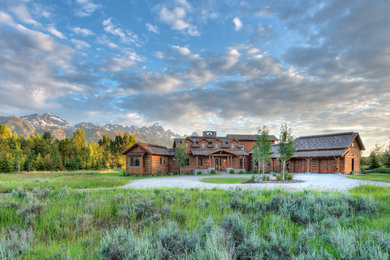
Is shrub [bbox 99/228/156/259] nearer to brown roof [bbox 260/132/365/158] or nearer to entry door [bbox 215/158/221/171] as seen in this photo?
brown roof [bbox 260/132/365/158]

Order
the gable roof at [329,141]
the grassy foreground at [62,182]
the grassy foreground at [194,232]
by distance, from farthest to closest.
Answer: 1. the gable roof at [329,141]
2. the grassy foreground at [62,182]
3. the grassy foreground at [194,232]

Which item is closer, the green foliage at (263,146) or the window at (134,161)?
the green foliage at (263,146)

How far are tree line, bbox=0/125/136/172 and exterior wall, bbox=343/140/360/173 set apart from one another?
47.9 metres

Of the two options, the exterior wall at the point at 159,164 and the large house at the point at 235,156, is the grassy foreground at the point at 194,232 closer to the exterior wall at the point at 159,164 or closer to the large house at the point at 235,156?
the exterior wall at the point at 159,164

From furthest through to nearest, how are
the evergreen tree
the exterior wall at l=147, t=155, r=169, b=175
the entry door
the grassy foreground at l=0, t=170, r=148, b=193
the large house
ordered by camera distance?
1. the entry door
2. the large house
3. the exterior wall at l=147, t=155, r=169, b=175
4. the evergreen tree
5. the grassy foreground at l=0, t=170, r=148, b=193

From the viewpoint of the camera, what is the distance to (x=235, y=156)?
1462 inches

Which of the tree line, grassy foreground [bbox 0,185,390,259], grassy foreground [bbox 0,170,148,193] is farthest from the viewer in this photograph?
the tree line

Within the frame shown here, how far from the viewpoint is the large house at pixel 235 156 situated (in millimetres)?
29469

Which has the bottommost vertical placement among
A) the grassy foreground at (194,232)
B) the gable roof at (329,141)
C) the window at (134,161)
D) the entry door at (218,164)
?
the entry door at (218,164)

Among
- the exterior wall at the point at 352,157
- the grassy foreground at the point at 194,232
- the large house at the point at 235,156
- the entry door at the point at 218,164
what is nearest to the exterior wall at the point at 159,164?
the large house at the point at 235,156

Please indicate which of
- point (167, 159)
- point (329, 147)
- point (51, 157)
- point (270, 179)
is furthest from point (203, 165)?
point (51, 157)

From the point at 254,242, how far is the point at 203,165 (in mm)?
32890

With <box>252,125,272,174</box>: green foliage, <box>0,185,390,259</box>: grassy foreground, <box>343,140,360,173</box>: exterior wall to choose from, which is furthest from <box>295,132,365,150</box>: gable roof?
<box>0,185,390,259</box>: grassy foreground

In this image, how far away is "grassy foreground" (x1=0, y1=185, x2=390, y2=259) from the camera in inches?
104
